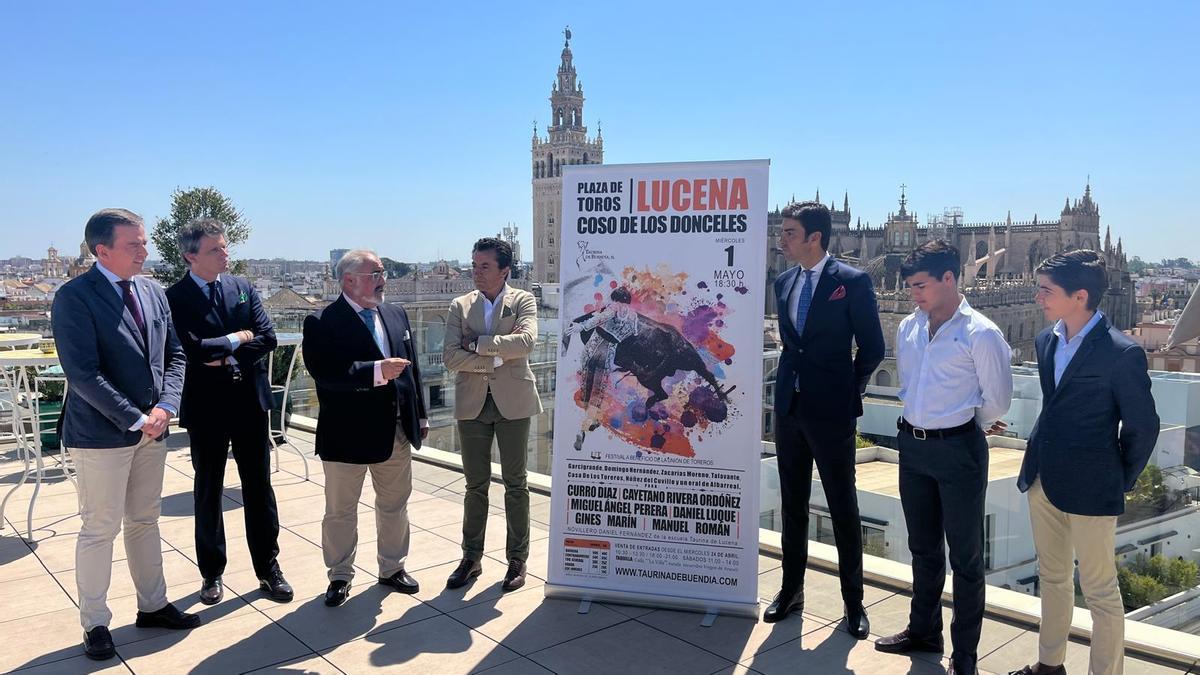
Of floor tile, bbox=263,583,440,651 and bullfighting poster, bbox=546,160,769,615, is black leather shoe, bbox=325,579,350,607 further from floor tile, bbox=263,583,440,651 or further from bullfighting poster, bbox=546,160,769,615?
bullfighting poster, bbox=546,160,769,615

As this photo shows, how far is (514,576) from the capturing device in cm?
389

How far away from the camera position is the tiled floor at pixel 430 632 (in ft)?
10.0

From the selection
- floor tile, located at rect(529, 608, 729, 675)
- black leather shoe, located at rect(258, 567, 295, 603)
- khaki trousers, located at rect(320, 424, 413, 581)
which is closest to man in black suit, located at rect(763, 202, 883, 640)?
floor tile, located at rect(529, 608, 729, 675)

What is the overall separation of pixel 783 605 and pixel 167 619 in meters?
2.56

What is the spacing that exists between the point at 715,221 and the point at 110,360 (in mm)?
2468

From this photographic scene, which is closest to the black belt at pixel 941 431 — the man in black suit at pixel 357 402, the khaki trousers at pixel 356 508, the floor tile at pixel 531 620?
the floor tile at pixel 531 620

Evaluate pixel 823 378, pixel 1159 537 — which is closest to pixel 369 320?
pixel 823 378

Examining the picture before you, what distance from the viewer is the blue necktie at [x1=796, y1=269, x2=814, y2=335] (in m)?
3.37

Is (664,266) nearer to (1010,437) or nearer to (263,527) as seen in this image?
(1010,437)

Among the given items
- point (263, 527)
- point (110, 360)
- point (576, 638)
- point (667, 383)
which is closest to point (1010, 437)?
point (667, 383)

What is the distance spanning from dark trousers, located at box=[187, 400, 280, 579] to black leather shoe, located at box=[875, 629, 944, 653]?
8.91 feet

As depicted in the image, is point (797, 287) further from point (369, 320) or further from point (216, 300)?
point (216, 300)

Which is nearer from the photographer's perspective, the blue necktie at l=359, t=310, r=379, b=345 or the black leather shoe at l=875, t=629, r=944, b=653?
the black leather shoe at l=875, t=629, r=944, b=653

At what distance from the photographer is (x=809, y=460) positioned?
3.48 meters
